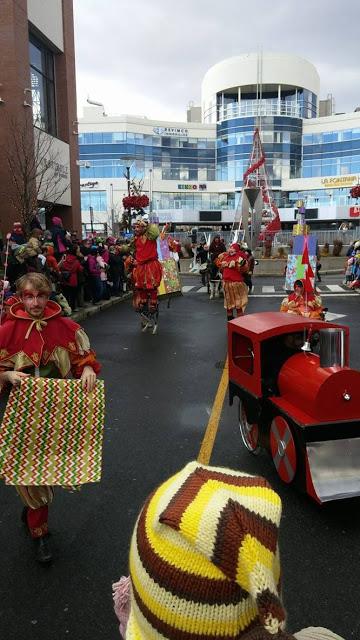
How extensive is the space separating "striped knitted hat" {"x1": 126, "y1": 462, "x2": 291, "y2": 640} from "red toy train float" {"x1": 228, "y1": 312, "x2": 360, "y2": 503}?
8.05 ft

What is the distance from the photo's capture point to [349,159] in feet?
261

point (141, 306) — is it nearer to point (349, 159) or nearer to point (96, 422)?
point (96, 422)

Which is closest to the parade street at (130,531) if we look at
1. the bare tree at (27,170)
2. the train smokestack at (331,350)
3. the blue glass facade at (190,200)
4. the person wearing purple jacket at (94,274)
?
the train smokestack at (331,350)

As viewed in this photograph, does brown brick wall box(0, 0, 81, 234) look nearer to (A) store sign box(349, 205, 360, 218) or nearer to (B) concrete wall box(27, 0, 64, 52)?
(B) concrete wall box(27, 0, 64, 52)

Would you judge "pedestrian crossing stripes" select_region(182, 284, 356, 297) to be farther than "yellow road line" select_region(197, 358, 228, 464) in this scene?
Yes

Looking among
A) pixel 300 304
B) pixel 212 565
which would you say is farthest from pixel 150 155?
pixel 212 565

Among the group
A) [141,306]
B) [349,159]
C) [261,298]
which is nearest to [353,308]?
[261,298]

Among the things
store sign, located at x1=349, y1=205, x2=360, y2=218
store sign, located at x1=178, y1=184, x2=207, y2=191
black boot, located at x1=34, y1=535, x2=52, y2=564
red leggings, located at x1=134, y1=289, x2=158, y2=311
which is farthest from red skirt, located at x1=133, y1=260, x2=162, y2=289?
store sign, located at x1=178, y1=184, x2=207, y2=191

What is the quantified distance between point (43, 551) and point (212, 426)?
2.51 metres

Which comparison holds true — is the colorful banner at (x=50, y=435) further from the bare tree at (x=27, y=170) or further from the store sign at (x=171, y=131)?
the store sign at (x=171, y=131)

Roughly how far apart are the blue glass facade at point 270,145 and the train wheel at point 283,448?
3127 inches

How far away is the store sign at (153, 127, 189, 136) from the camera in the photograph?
84963mm

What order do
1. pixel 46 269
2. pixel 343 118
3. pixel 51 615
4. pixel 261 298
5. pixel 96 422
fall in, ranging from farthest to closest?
pixel 343 118 → pixel 261 298 → pixel 46 269 → pixel 96 422 → pixel 51 615

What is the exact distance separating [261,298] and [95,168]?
72.2 m
